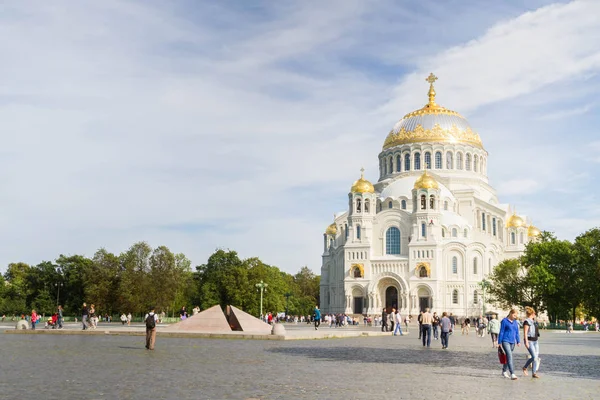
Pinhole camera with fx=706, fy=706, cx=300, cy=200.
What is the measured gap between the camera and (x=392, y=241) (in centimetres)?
7962

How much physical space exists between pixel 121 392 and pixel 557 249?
2409 inches

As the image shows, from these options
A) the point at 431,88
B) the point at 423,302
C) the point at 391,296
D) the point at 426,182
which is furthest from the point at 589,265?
the point at 431,88

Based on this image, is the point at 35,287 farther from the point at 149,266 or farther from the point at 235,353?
the point at 235,353

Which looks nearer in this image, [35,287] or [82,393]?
[82,393]

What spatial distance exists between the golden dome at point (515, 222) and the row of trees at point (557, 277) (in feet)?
60.7

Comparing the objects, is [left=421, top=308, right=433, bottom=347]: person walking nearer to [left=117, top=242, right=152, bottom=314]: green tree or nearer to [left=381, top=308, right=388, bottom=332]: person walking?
[left=381, top=308, right=388, bottom=332]: person walking

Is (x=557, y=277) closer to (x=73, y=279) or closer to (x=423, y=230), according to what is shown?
(x=423, y=230)

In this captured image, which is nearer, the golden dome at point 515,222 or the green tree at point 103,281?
the green tree at point 103,281

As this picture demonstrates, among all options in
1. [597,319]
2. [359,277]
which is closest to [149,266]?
[359,277]

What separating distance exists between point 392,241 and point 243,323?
48.2 meters

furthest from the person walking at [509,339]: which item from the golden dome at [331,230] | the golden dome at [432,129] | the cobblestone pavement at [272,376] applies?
the golden dome at [331,230]

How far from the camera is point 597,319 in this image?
7094 centimetres

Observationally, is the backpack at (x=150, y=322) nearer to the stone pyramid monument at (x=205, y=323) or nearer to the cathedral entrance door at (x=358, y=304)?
the stone pyramid monument at (x=205, y=323)

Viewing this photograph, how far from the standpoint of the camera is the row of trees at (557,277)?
64.1 meters
